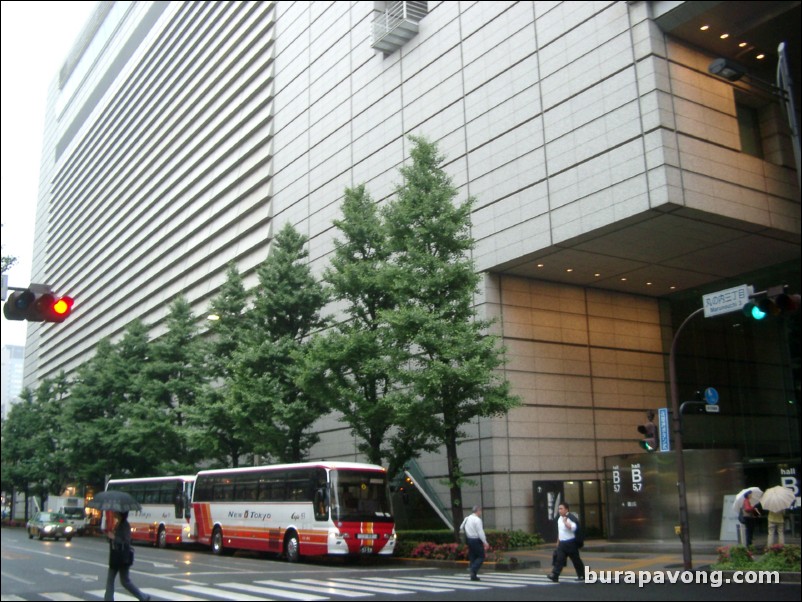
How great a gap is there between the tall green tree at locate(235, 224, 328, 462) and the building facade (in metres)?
5.65

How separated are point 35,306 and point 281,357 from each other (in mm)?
19224

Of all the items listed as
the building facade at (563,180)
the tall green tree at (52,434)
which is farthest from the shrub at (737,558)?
the tall green tree at (52,434)

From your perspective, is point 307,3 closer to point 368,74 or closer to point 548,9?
point 368,74

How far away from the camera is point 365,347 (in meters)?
23.7

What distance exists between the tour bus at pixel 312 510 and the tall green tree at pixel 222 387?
3352 millimetres

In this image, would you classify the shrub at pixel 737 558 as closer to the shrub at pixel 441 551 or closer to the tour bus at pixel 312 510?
the shrub at pixel 441 551

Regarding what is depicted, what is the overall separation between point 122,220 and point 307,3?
34583 millimetres

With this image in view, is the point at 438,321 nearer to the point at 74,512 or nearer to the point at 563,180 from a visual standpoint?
the point at 563,180

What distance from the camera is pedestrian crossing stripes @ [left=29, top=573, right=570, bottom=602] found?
13.5 meters

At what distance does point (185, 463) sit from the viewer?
39.2 metres

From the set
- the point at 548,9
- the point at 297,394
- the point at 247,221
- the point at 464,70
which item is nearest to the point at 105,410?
the point at 247,221

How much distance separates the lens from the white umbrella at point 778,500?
667 inches

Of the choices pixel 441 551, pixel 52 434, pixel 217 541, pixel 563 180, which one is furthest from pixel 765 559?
pixel 52 434

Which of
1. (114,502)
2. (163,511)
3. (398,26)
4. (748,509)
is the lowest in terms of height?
(163,511)
